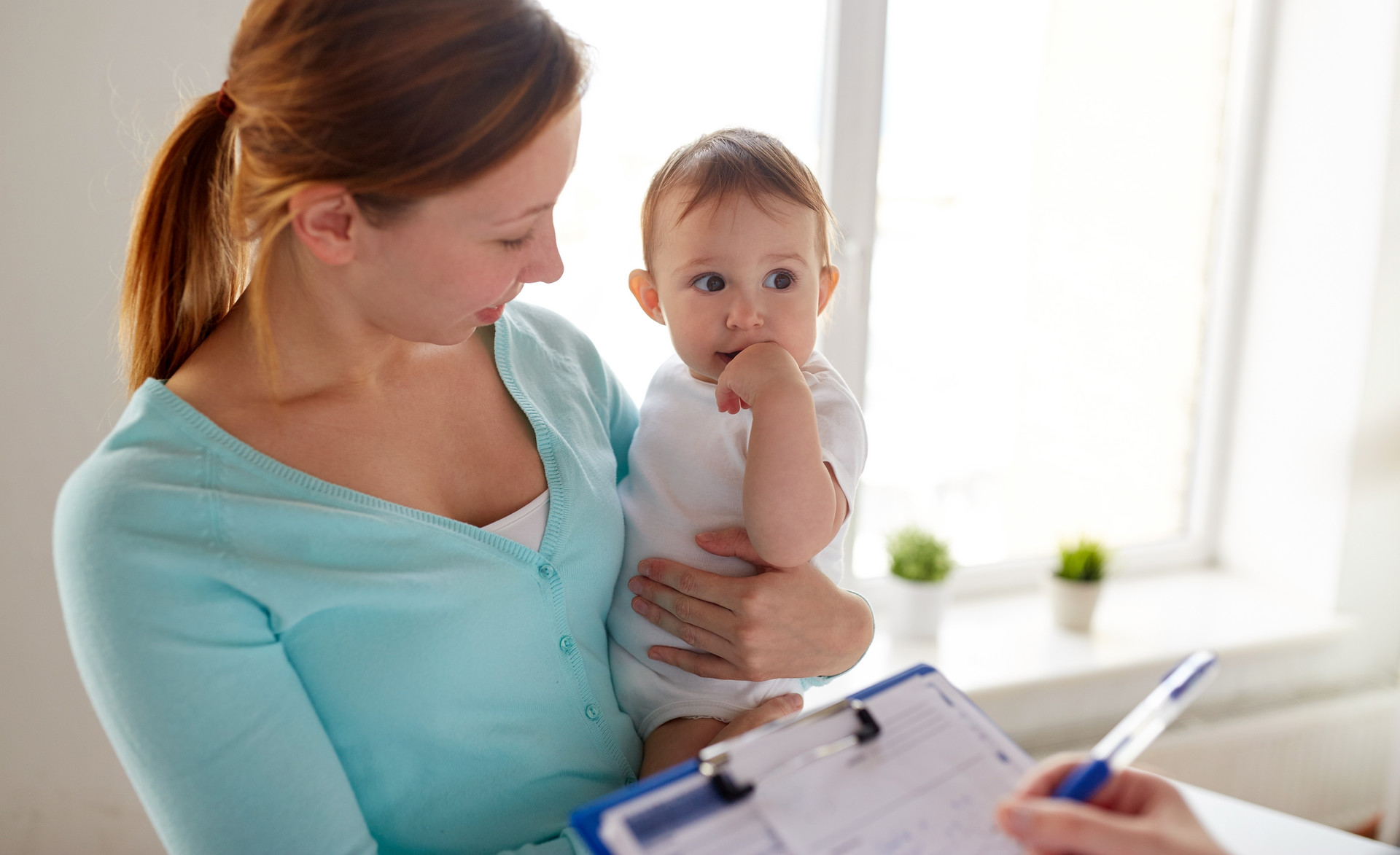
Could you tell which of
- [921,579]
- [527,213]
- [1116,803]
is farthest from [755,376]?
[921,579]

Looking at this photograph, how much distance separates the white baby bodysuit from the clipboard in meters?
0.32

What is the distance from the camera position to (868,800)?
702 mm

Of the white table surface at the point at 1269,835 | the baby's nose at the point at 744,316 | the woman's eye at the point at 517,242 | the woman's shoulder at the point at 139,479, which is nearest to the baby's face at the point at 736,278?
the baby's nose at the point at 744,316

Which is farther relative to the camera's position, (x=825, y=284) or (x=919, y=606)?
(x=919, y=606)

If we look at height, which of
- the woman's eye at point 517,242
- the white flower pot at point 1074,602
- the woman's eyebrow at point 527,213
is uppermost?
the woman's eyebrow at point 527,213

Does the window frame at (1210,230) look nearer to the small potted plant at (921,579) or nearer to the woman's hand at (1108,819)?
the small potted plant at (921,579)

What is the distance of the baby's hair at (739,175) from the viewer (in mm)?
1080

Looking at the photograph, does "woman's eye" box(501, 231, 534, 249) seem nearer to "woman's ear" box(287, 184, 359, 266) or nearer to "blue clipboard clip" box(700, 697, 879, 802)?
"woman's ear" box(287, 184, 359, 266)

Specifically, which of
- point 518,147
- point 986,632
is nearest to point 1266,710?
point 986,632

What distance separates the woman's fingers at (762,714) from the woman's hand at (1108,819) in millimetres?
371

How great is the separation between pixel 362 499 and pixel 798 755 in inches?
17.8

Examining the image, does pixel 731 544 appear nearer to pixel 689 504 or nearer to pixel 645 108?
pixel 689 504

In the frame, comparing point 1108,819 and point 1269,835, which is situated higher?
point 1108,819

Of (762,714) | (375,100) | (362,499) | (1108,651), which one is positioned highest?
(375,100)
